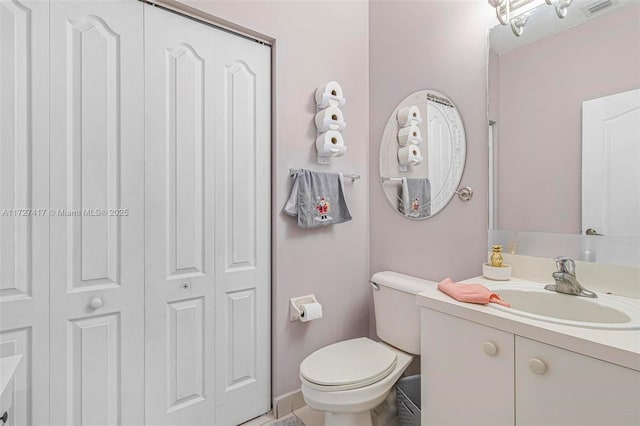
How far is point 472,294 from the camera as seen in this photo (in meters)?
1.09

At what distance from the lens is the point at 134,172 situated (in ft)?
4.33

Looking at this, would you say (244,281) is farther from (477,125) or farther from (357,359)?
(477,125)

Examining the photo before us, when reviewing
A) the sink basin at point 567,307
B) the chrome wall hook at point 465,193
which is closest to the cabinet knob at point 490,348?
the sink basin at point 567,307

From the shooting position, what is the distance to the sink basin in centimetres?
95

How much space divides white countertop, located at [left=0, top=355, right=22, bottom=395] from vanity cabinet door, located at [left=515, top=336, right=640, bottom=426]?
4.74 ft

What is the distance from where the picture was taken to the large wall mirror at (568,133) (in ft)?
Answer: 3.61

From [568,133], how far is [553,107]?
12cm

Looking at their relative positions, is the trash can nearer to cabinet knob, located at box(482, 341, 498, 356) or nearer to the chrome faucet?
cabinet knob, located at box(482, 341, 498, 356)

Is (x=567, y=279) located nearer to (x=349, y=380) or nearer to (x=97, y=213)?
(x=349, y=380)

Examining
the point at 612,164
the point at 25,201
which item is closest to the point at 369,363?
the point at 612,164

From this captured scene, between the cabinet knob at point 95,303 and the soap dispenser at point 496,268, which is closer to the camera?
the cabinet knob at point 95,303

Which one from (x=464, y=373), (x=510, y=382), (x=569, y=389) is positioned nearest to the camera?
(x=569, y=389)

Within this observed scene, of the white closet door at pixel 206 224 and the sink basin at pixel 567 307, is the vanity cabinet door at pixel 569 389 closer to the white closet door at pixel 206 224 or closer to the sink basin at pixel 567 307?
the sink basin at pixel 567 307

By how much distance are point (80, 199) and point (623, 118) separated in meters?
2.02
